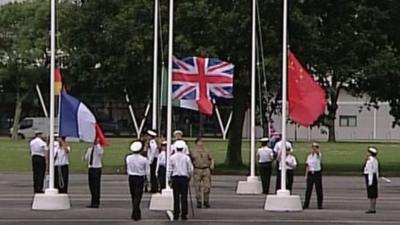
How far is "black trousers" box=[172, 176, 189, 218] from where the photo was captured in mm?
23398

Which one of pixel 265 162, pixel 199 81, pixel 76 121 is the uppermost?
pixel 199 81

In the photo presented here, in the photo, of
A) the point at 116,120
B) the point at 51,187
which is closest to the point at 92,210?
the point at 51,187

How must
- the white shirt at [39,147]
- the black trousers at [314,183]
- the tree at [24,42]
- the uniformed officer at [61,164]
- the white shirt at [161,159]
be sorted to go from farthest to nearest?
1. the tree at [24,42]
2. the white shirt at [39,147]
3. the white shirt at [161,159]
4. the uniformed officer at [61,164]
5. the black trousers at [314,183]

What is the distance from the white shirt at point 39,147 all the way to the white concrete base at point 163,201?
561cm

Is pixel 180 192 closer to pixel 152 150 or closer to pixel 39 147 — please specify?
pixel 152 150

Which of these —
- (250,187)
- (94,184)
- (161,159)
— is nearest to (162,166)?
(161,159)

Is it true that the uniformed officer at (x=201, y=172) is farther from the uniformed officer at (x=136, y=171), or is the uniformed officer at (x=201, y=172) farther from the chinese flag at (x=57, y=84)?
the chinese flag at (x=57, y=84)

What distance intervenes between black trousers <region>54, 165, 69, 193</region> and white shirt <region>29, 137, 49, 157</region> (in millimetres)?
2233

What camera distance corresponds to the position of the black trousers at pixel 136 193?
23.0 meters

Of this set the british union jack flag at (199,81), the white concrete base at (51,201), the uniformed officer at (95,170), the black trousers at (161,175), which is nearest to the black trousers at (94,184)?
the uniformed officer at (95,170)

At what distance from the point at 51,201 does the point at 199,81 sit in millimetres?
5225

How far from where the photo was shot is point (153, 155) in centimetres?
3078

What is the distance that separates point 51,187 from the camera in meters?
26.1

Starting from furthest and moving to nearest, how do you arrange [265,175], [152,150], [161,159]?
1. [265,175]
2. [152,150]
3. [161,159]
